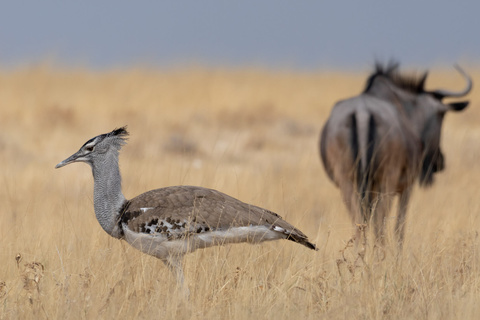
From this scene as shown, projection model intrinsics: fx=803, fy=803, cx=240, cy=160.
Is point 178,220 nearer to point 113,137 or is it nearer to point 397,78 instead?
point 113,137

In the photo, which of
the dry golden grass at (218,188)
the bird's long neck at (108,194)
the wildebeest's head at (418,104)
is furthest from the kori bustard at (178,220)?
the wildebeest's head at (418,104)

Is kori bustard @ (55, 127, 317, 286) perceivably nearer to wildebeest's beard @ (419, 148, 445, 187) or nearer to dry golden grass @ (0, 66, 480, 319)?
dry golden grass @ (0, 66, 480, 319)

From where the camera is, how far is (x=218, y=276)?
16.1 feet

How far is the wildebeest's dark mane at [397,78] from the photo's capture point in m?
8.77

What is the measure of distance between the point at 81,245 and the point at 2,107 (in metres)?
9.26

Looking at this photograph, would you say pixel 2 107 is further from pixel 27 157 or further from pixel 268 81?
pixel 268 81

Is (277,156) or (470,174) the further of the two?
(277,156)

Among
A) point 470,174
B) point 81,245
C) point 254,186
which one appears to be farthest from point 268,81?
point 81,245

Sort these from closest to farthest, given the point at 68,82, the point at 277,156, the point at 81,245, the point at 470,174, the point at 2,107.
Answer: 1. the point at 81,245
2. the point at 470,174
3. the point at 277,156
4. the point at 2,107
5. the point at 68,82

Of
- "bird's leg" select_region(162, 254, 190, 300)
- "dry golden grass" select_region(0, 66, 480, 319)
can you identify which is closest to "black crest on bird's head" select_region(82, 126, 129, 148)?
"dry golden grass" select_region(0, 66, 480, 319)

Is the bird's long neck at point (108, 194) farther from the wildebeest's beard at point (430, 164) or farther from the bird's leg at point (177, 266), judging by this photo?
the wildebeest's beard at point (430, 164)

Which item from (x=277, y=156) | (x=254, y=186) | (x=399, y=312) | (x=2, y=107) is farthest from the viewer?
(x=2, y=107)

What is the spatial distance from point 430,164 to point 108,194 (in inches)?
184

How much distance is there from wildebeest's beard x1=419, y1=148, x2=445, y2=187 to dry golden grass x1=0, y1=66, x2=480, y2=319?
9.8 inches
